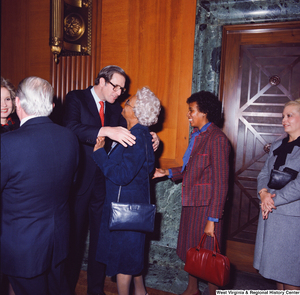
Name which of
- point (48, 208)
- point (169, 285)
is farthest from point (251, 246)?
point (48, 208)

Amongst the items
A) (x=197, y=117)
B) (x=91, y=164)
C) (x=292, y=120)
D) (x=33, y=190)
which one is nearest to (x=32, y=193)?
(x=33, y=190)

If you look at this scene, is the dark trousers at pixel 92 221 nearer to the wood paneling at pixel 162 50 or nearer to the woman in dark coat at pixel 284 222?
the wood paneling at pixel 162 50

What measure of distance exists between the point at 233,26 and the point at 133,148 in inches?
75.8

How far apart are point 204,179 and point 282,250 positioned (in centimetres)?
79

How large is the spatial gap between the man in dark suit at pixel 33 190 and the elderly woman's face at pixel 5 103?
1.72 feet

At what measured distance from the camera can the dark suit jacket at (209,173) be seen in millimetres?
2143

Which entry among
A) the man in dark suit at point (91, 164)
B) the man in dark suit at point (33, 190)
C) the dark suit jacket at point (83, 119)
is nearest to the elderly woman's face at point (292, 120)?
the man in dark suit at point (91, 164)

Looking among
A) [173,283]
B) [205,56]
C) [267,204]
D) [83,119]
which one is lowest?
[173,283]

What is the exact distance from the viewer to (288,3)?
264 centimetres

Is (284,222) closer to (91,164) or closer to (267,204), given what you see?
(267,204)

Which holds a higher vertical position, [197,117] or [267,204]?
[197,117]

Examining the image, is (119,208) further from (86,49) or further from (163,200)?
(86,49)

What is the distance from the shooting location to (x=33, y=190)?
140cm

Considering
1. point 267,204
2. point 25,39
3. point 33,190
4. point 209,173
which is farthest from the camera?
point 25,39
